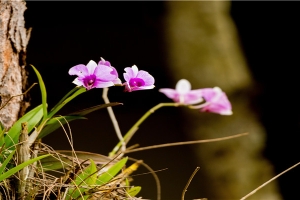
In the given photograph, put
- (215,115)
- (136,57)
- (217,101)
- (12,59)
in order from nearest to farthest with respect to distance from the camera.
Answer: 1. (12,59)
2. (217,101)
3. (215,115)
4. (136,57)

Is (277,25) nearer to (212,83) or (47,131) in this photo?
(212,83)

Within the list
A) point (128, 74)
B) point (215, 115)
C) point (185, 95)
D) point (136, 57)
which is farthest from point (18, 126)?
point (136, 57)

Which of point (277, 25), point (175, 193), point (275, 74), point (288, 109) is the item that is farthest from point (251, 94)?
point (175, 193)

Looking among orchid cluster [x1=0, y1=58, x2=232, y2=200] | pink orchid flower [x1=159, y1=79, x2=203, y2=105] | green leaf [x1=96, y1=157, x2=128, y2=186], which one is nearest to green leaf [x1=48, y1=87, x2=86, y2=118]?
orchid cluster [x1=0, y1=58, x2=232, y2=200]

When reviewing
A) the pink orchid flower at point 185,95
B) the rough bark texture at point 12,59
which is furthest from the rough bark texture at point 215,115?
the rough bark texture at point 12,59

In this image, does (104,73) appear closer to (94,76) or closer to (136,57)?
(94,76)
